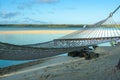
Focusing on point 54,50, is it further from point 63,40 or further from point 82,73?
point 63,40

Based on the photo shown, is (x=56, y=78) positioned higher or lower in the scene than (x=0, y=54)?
lower

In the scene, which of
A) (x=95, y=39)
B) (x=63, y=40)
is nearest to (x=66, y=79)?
(x=63, y=40)

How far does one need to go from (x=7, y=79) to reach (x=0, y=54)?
2.22m

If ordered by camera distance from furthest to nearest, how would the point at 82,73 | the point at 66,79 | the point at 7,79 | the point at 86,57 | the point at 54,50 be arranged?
the point at 86,57 < the point at 7,79 < the point at 54,50 < the point at 82,73 < the point at 66,79

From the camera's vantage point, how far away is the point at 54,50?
7418 millimetres

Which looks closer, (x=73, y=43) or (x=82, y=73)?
(x=82, y=73)

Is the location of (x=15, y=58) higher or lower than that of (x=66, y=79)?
higher

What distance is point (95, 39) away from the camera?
14.3 m

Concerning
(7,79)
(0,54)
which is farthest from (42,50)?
(7,79)

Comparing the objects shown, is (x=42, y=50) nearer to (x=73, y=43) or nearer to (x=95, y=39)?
(x=73, y=43)

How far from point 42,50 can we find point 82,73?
91cm

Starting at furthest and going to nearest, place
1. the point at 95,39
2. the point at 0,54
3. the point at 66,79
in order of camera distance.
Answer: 1. the point at 95,39
2. the point at 66,79
3. the point at 0,54

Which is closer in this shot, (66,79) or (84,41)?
(66,79)

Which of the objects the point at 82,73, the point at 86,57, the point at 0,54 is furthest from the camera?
the point at 86,57
